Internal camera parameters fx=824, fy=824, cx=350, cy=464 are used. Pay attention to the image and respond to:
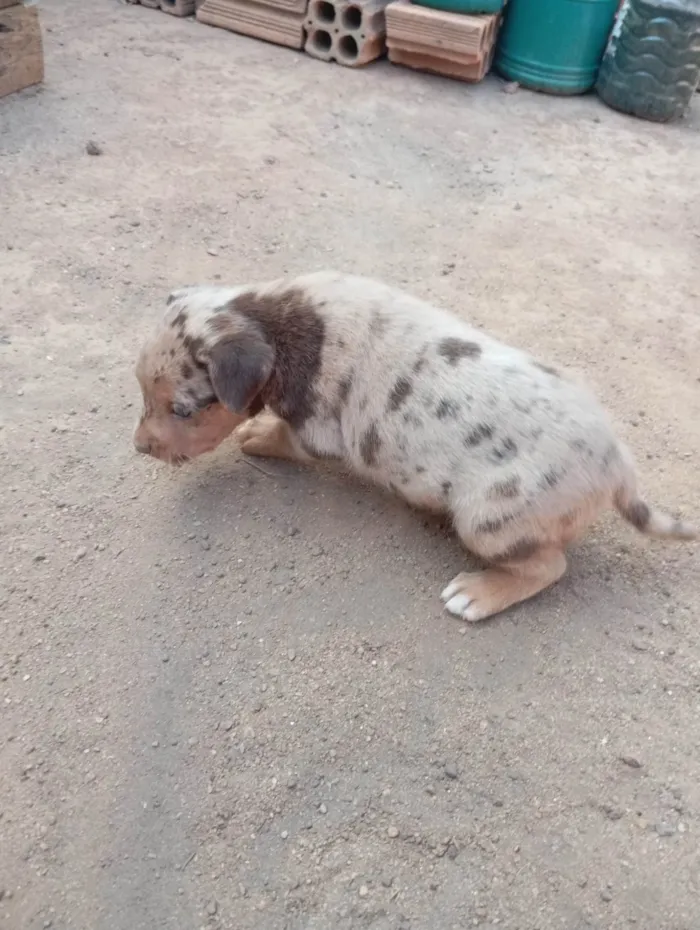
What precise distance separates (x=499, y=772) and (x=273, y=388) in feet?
5.66

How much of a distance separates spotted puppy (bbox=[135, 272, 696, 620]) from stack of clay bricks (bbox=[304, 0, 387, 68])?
4.95 m

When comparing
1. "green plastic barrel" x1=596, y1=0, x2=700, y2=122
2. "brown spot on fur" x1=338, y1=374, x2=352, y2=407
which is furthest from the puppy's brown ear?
"green plastic barrel" x1=596, y1=0, x2=700, y2=122

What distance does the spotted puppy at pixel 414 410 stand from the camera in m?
3.12

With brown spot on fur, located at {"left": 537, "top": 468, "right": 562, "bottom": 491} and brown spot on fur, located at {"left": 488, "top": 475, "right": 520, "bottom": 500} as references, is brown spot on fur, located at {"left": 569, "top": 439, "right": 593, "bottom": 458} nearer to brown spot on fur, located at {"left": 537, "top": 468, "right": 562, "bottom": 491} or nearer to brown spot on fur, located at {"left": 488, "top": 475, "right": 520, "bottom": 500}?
brown spot on fur, located at {"left": 537, "top": 468, "right": 562, "bottom": 491}

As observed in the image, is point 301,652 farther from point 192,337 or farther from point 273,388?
point 192,337

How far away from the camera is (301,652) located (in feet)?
10.5

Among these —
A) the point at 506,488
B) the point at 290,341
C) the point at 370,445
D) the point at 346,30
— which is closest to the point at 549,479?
the point at 506,488

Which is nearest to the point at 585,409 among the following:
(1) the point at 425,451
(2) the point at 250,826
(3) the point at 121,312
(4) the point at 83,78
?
(1) the point at 425,451

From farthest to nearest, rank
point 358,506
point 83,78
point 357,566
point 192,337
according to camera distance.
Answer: point 83,78 → point 358,506 → point 357,566 → point 192,337

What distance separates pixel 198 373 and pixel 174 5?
20.9 feet

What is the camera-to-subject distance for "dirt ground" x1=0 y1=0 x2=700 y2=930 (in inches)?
104

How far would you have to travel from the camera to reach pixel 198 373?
3.33 m

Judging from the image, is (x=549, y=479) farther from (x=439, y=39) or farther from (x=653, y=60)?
(x=653, y=60)

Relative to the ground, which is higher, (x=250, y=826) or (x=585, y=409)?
(x=585, y=409)
